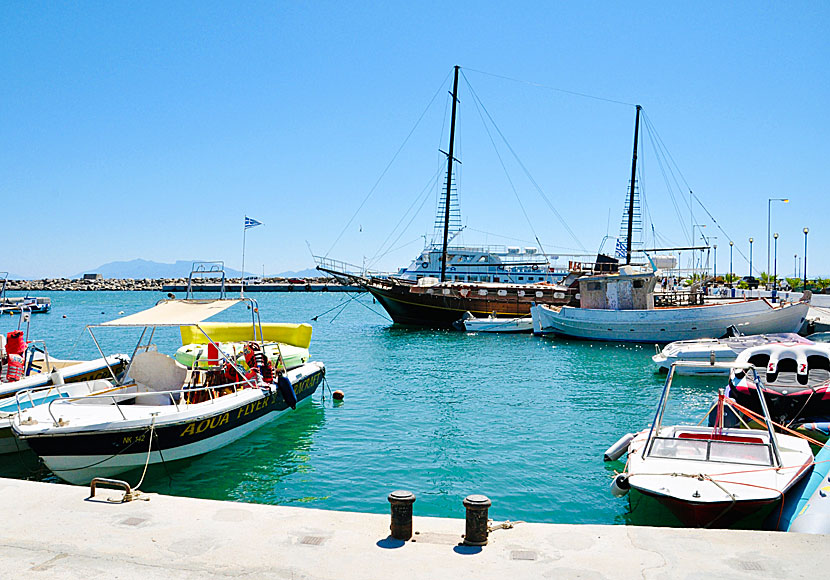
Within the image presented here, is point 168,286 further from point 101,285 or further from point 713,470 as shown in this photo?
point 713,470

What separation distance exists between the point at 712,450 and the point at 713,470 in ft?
2.62

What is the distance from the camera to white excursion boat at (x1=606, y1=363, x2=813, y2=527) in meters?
7.95

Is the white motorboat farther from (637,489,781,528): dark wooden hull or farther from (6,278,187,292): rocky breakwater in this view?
(6,278,187,292): rocky breakwater

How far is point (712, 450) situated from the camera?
31.3 ft

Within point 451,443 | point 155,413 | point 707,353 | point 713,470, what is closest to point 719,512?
point 713,470

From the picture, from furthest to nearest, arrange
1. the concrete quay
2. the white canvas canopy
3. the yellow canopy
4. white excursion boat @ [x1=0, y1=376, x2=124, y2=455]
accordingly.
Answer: the yellow canopy
the white canvas canopy
white excursion boat @ [x1=0, y1=376, x2=124, y2=455]
the concrete quay

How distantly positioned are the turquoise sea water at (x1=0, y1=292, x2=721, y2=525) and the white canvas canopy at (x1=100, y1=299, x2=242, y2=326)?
9.01 ft

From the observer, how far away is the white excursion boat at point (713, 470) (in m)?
7.95

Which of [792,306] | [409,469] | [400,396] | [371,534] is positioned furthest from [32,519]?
[792,306]

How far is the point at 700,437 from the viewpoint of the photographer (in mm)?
10359

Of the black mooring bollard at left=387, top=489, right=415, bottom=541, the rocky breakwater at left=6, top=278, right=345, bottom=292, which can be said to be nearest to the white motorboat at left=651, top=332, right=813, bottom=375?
the black mooring bollard at left=387, top=489, right=415, bottom=541

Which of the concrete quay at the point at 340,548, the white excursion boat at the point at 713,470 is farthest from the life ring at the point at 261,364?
the white excursion boat at the point at 713,470

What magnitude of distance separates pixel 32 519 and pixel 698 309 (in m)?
33.2

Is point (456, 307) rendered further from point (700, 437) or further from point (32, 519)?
point (32, 519)
